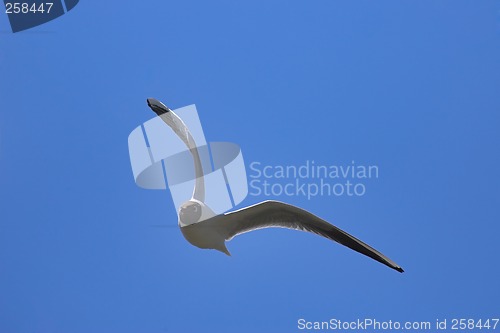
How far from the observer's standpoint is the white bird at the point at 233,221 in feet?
6.10

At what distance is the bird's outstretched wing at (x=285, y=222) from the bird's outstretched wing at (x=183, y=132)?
0.35 ft

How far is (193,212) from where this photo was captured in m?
1.91

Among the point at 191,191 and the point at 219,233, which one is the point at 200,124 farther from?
the point at 219,233

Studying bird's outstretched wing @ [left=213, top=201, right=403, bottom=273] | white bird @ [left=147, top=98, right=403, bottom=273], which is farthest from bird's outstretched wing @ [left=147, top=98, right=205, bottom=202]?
bird's outstretched wing @ [left=213, top=201, right=403, bottom=273]

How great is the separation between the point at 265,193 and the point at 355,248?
33 cm

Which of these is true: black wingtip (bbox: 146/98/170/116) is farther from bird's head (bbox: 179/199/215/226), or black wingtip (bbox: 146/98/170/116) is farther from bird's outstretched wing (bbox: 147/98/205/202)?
bird's head (bbox: 179/199/215/226)

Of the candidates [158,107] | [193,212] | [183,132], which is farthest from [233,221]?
[158,107]

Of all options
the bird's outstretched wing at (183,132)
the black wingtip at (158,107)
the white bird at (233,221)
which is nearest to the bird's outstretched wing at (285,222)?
the white bird at (233,221)

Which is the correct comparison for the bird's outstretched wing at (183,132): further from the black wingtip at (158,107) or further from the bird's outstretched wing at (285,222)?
the bird's outstretched wing at (285,222)

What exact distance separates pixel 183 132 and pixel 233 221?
1.05 ft

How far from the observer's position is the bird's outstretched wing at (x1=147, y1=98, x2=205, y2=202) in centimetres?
191

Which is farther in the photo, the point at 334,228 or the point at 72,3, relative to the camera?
the point at 72,3

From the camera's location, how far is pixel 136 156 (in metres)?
2.00

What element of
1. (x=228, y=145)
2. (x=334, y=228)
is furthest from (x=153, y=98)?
(x=334, y=228)
